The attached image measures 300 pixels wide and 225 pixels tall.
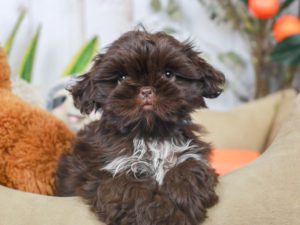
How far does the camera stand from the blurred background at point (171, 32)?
8.27 ft

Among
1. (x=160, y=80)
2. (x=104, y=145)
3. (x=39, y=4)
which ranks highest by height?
(x=39, y=4)

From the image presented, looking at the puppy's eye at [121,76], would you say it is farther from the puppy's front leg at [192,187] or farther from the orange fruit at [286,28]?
the orange fruit at [286,28]

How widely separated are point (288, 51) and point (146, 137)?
1.59 meters

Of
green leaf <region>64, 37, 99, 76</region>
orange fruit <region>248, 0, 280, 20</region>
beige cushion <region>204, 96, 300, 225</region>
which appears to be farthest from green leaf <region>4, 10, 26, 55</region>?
beige cushion <region>204, 96, 300, 225</region>

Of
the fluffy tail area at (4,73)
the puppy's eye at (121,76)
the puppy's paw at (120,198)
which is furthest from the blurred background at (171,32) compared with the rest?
the puppy's paw at (120,198)

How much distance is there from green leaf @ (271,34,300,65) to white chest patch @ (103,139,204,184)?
4.89 feet

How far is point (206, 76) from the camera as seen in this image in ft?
4.03

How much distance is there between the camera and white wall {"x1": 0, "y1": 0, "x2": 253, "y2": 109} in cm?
271

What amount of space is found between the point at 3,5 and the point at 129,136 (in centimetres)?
173

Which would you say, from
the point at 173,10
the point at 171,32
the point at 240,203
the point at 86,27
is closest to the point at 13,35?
the point at 86,27

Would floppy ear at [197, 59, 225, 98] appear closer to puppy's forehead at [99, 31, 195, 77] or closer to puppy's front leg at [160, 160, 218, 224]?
puppy's forehead at [99, 31, 195, 77]

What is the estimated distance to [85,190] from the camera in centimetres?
117

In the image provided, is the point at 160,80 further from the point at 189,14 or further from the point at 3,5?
the point at 189,14

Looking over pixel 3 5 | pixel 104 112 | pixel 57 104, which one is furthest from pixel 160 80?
pixel 3 5
